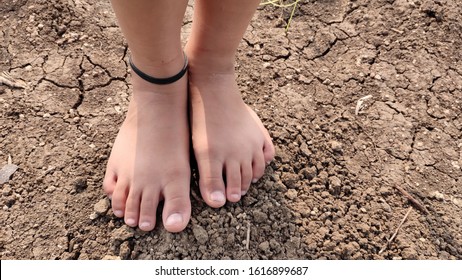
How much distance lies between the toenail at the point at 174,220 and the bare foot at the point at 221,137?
11 centimetres

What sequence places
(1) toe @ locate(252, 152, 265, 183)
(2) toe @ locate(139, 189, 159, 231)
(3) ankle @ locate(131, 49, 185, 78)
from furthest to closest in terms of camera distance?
1. (1) toe @ locate(252, 152, 265, 183)
2. (2) toe @ locate(139, 189, 159, 231)
3. (3) ankle @ locate(131, 49, 185, 78)

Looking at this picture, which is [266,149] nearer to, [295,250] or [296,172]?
[296,172]

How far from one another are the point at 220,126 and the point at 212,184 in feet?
0.60

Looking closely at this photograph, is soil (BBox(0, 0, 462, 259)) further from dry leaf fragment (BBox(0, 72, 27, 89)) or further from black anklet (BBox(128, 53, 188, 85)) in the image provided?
black anklet (BBox(128, 53, 188, 85))

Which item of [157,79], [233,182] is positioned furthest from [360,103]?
[157,79]

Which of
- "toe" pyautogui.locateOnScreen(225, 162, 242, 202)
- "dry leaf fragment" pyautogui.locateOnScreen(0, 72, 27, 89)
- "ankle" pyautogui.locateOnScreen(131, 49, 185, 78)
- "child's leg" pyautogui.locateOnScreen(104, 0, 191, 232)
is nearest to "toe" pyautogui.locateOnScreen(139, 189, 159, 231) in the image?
"child's leg" pyautogui.locateOnScreen(104, 0, 191, 232)

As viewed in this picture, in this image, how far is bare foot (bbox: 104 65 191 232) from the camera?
1376 mm

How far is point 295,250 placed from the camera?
1424mm

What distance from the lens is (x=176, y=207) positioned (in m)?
1.37

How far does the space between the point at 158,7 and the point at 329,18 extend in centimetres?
112

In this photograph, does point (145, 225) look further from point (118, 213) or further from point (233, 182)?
point (233, 182)

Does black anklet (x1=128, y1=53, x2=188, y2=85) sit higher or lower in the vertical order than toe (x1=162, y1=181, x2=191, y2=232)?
higher
